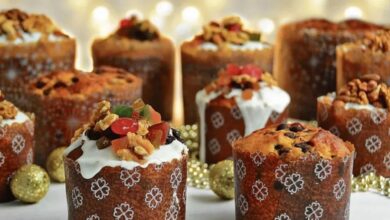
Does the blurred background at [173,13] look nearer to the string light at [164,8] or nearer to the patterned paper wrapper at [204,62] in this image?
the string light at [164,8]

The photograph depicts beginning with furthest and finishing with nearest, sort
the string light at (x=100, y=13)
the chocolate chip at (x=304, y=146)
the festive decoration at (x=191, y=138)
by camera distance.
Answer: the string light at (x=100, y=13) < the festive decoration at (x=191, y=138) < the chocolate chip at (x=304, y=146)

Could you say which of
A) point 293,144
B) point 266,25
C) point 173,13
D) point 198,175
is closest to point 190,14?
point 173,13

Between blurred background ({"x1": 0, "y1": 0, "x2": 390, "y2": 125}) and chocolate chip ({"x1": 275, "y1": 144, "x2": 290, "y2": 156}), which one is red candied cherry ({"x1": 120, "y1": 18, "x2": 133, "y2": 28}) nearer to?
blurred background ({"x1": 0, "y1": 0, "x2": 390, "y2": 125})

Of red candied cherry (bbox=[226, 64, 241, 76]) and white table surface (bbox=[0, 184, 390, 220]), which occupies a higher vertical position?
red candied cherry (bbox=[226, 64, 241, 76])

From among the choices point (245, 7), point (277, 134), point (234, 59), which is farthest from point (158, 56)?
point (277, 134)

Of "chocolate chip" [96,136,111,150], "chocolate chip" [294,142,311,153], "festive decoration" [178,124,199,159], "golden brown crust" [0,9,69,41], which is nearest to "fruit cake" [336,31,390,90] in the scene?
"festive decoration" [178,124,199,159]

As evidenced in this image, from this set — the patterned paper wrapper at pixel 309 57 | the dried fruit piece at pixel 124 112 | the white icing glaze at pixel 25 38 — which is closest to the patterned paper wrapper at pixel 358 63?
the patterned paper wrapper at pixel 309 57
